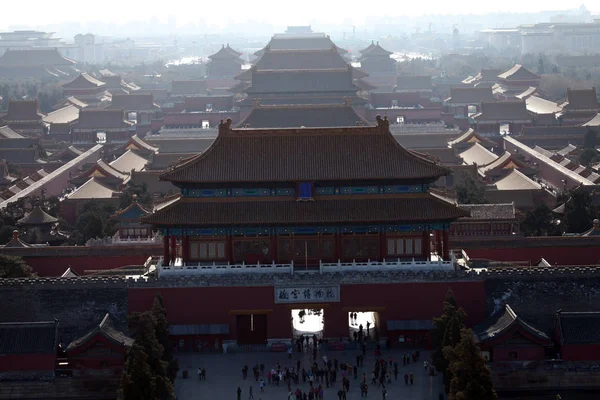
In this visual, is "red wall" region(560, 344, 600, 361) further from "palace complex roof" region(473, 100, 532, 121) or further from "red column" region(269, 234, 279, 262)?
"palace complex roof" region(473, 100, 532, 121)

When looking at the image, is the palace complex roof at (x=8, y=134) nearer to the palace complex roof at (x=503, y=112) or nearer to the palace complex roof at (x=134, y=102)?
the palace complex roof at (x=134, y=102)

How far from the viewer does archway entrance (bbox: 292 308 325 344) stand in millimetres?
36844

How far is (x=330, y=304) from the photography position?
3606 centimetres

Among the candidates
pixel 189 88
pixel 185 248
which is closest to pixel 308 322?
pixel 185 248

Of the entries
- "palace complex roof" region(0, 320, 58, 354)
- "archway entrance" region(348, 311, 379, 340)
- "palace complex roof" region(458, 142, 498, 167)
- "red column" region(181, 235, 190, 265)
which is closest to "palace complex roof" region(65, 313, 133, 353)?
"palace complex roof" region(0, 320, 58, 354)

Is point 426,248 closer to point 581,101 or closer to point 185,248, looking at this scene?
point 185,248

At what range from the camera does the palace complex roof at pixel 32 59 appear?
5576 inches

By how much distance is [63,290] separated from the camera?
36.0 metres

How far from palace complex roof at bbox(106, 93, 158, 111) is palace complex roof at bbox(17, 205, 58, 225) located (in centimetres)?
4135

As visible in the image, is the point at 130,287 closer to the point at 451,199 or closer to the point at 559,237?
the point at 451,199

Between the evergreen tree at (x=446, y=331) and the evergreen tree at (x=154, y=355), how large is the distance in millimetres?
6711

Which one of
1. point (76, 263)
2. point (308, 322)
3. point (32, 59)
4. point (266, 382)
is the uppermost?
point (32, 59)

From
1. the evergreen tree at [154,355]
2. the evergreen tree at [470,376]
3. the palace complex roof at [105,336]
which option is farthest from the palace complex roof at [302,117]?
the evergreen tree at [470,376]

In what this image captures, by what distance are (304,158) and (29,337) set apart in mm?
9380
